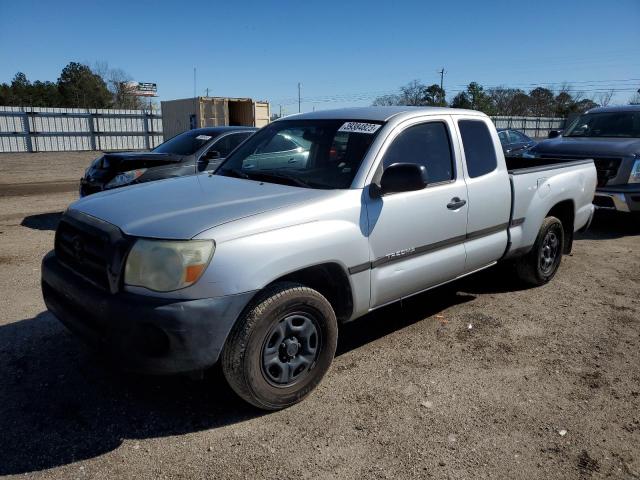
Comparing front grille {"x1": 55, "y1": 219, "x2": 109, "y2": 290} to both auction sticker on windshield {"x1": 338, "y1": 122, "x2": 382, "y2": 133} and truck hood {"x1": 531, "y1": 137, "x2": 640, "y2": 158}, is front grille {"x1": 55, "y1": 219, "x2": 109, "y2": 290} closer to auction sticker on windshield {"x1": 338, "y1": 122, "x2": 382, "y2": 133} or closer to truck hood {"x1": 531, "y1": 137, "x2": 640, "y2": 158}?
auction sticker on windshield {"x1": 338, "y1": 122, "x2": 382, "y2": 133}

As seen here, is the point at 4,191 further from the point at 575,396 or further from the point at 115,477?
the point at 575,396

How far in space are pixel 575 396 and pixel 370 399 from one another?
138 centimetres

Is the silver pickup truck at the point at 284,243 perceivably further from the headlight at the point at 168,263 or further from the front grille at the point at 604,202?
the front grille at the point at 604,202

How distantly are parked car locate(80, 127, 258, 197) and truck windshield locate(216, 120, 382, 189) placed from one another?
3287 mm

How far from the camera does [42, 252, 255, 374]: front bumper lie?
8.93ft

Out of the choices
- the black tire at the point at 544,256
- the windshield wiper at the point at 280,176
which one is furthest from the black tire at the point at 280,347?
the black tire at the point at 544,256

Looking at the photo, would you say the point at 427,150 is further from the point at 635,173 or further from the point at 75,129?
the point at 75,129

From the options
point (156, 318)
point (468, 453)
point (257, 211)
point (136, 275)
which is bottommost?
point (468, 453)

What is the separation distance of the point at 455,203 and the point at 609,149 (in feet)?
18.2

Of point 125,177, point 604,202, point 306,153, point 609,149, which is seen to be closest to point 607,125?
point 609,149

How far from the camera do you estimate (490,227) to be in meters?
4.60

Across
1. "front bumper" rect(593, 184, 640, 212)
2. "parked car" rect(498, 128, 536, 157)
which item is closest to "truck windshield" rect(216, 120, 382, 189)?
"front bumper" rect(593, 184, 640, 212)

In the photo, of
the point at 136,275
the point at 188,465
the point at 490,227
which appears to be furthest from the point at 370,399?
the point at 490,227

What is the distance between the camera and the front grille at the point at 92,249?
2867mm
